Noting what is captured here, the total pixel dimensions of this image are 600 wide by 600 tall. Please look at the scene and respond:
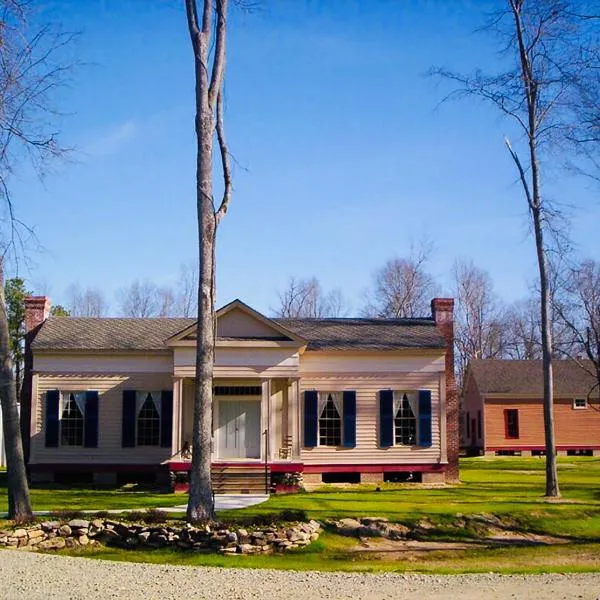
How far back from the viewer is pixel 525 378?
145ft

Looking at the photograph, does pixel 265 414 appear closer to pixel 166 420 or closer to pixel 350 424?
pixel 350 424

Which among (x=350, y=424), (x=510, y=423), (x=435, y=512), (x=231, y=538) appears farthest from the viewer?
(x=510, y=423)

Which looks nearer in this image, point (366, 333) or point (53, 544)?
point (53, 544)

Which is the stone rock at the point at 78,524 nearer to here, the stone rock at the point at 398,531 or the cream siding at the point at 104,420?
the stone rock at the point at 398,531

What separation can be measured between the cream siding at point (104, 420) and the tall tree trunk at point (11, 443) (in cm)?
1030

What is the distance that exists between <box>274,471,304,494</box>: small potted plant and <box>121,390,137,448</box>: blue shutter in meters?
5.01

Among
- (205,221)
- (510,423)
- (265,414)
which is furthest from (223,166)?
(510,423)

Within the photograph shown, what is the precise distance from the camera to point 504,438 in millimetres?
43438

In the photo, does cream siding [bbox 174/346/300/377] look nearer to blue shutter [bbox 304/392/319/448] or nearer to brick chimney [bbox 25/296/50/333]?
blue shutter [bbox 304/392/319/448]

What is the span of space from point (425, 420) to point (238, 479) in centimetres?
625

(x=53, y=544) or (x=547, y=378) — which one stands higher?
(x=547, y=378)

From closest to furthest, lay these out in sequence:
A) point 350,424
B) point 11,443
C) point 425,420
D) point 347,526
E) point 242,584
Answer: point 242,584 → point 11,443 → point 347,526 → point 350,424 → point 425,420

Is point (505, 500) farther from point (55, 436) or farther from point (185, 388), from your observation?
point (55, 436)

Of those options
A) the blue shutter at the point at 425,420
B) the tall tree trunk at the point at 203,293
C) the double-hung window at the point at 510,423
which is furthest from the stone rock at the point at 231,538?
the double-hung window at the point at 510,423
